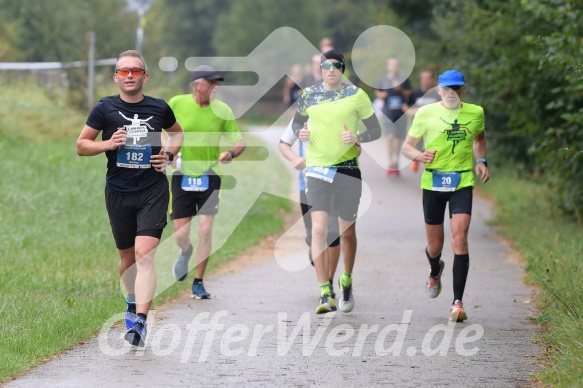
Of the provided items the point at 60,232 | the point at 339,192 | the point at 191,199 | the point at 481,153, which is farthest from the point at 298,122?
the point at 60,232

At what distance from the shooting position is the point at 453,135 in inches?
375

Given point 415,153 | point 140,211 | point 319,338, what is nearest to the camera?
point 140,211

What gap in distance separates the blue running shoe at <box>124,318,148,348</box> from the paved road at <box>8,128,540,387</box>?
0.08 metres

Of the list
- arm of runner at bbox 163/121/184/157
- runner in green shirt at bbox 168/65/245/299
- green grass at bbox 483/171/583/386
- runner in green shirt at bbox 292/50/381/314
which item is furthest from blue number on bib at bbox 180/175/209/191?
green grass at bbox 483/171/583/386

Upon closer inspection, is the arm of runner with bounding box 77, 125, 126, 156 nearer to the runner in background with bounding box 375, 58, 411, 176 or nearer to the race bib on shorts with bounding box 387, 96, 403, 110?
the runner in background with bounding box 375, 58, 411, 176

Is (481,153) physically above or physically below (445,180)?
above

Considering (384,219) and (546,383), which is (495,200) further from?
(546,383)

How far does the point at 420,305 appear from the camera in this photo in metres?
10.3

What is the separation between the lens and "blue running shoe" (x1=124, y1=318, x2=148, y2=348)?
24.8 feet

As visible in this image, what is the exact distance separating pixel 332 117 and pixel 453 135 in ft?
3.43

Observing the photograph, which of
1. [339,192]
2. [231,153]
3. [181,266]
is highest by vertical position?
[231,153]

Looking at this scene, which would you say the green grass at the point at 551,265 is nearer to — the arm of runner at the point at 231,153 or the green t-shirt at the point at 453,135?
the green t-shirt at the point at 453,135

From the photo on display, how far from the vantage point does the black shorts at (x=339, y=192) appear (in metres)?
9.84

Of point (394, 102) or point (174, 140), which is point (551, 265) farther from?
point (394, 102)
